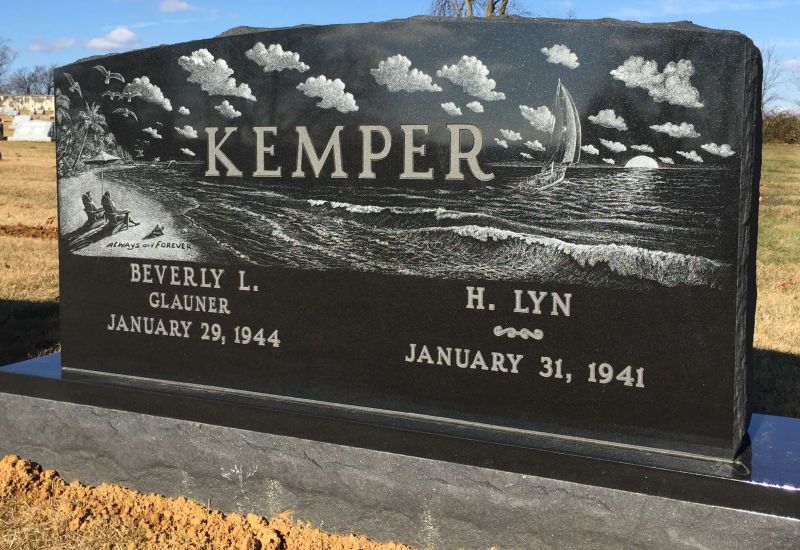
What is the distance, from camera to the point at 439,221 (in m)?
2.98

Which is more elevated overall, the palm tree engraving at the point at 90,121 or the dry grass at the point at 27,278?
the palm tree engraving at the point at 90,121

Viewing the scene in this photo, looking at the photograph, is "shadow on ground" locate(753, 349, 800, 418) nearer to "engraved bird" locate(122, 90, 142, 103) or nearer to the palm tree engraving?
"engraved bird" locate(122, 90, 142, 103)

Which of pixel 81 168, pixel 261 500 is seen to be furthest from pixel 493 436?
pixel 81 168

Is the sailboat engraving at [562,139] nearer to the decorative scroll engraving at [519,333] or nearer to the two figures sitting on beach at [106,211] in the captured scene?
the decorative scroll engraving at [519,333]

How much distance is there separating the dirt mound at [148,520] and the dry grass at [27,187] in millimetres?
8809

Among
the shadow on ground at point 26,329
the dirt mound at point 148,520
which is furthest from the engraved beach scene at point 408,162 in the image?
the shadow on ground at point 26,329

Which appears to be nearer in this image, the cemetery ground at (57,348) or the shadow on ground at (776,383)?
the cemetery ground at (57,348)

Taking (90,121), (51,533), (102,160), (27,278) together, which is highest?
(90,121)

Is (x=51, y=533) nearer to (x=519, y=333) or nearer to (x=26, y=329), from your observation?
(x=519, y=333)

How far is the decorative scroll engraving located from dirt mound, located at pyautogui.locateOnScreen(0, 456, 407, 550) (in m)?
0.86

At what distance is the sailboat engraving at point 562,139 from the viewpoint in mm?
2752

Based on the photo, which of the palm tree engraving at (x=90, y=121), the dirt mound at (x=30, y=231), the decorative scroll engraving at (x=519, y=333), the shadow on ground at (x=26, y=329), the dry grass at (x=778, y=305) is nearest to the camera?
the decorative scroll engraving at (x=519, y=333)

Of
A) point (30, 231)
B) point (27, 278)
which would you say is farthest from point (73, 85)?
point (30, 231)

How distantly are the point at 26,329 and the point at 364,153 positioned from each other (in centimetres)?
433
